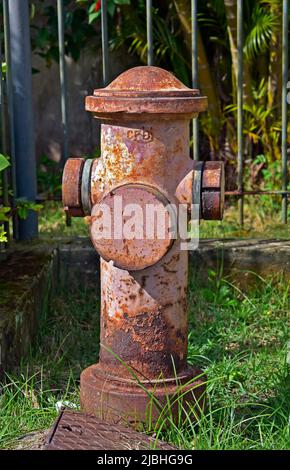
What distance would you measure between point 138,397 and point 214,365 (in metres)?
0.61

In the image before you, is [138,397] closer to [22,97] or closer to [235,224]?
[22,97]

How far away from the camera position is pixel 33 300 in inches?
150

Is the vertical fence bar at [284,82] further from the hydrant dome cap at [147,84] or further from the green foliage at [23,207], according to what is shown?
the hydrant dome cap at [147,84]

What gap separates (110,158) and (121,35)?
299cm

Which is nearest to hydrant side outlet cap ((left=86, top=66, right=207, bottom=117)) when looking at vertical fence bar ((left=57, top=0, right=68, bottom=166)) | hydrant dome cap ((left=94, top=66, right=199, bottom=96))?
hydrant dome cap ((left=94, top=66, right=199, bottom=96))

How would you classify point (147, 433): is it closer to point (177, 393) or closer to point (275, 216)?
point (177, 393)

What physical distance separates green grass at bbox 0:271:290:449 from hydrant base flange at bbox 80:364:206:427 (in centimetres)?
6

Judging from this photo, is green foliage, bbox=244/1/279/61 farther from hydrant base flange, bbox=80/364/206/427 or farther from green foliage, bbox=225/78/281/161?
hydrant base flange, bbox=80/364/206/427

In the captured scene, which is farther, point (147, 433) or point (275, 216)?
point (275, 216)

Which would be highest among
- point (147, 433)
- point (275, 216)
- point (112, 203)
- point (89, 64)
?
point (89, 64)

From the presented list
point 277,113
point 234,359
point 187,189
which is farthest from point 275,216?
point 187,189

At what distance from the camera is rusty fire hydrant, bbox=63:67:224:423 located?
2.85m

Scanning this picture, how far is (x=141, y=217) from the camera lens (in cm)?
283
